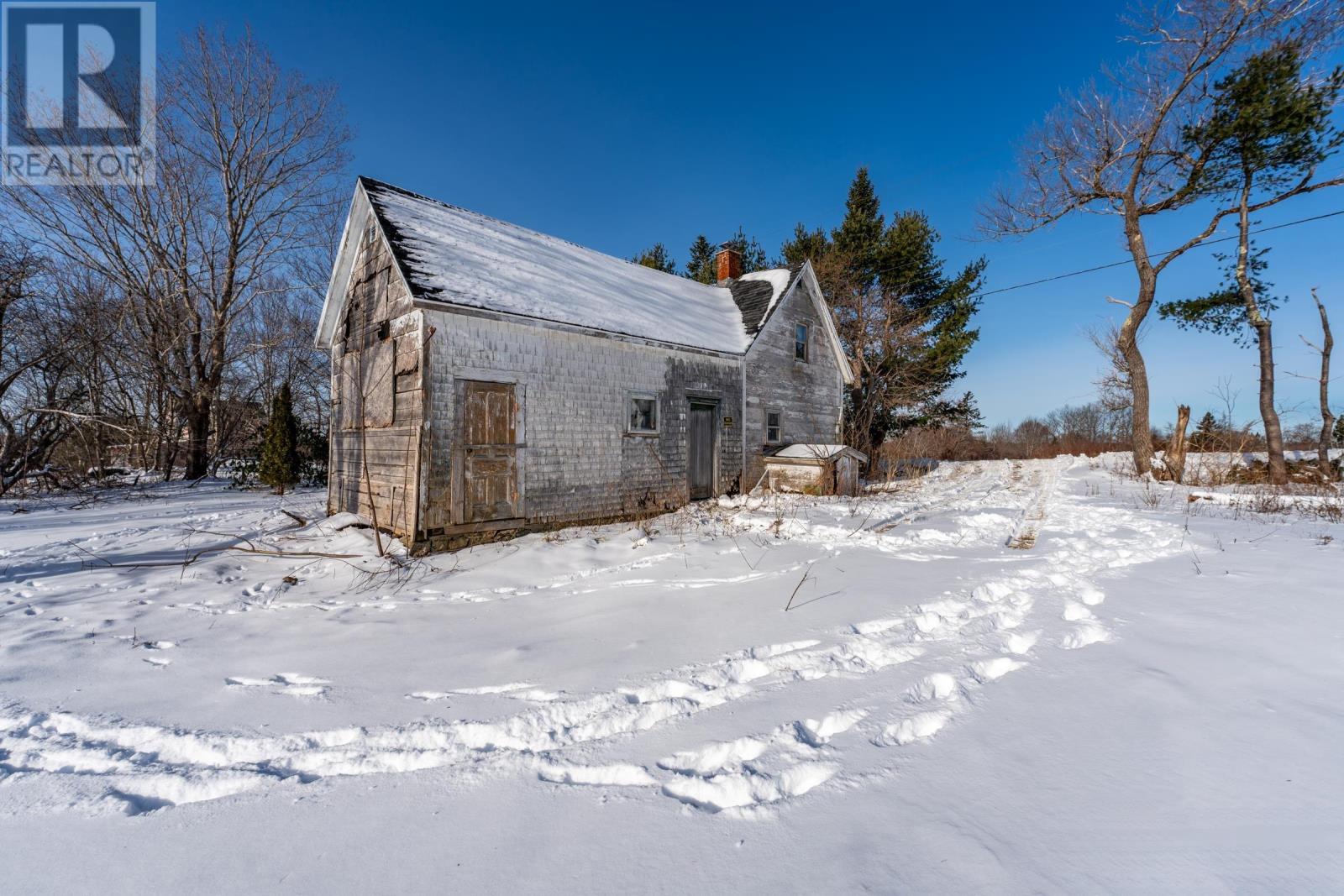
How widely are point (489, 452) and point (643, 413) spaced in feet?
10.9

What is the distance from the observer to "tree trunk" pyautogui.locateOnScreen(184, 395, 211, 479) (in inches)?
599

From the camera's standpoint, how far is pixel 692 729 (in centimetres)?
256

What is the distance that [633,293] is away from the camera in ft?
39.0

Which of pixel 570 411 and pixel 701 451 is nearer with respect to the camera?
pixel 570 411

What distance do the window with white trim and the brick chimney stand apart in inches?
340

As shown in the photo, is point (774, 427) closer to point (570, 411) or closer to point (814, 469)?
point (814, 469)

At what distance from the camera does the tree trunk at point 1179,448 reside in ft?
43.9

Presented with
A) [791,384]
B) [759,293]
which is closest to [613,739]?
[791,384]

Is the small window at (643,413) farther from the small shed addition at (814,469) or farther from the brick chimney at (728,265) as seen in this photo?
the brick chimney at (728,265)

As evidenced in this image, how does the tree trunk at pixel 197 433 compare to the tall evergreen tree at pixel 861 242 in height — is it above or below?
below

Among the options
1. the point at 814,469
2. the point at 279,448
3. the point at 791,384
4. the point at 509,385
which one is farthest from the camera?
the point at 791,384

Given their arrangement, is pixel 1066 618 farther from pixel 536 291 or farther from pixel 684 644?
pixel 536 291

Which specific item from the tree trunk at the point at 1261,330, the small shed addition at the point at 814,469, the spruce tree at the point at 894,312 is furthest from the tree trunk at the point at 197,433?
the tree trunk at the point at 1261,330

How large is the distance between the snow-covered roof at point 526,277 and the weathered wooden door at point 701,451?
1.53 metres
